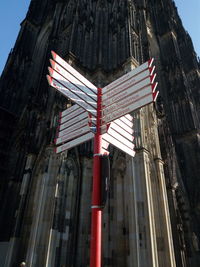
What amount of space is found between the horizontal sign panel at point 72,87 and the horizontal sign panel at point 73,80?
8 centimetres

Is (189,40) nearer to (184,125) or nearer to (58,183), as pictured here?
(184,125)

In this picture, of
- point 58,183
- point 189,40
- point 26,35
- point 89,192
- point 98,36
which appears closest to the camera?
point 58,183

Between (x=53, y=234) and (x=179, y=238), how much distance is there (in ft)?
22.8

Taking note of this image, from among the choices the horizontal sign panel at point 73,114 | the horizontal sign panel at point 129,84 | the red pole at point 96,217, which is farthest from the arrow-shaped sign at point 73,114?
A: the red pole at point 96,217

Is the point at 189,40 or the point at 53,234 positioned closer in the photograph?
the point at 53,234

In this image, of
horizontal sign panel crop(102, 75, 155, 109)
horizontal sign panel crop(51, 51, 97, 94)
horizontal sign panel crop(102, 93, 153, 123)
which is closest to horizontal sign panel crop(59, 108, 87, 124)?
horizontal sign panel crop(51, 51, 97, 94)

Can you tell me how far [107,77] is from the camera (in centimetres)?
1435

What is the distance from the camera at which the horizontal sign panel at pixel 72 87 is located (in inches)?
189

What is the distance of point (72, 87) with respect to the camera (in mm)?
4988

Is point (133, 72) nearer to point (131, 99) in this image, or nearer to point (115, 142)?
point (131, 99)

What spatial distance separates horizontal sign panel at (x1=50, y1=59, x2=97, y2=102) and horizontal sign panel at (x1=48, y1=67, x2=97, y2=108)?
8 cm

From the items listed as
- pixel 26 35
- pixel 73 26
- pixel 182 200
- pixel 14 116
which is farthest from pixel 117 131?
pixel 26 35

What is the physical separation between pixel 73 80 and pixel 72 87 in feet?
0.77

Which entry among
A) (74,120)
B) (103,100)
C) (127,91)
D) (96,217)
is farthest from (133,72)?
(96,217)
